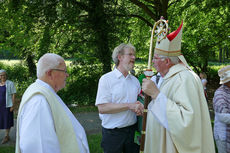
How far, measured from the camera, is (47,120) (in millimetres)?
1682

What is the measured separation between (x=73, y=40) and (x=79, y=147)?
8.88m

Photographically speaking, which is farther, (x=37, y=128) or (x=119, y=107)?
(x=119, y=107)

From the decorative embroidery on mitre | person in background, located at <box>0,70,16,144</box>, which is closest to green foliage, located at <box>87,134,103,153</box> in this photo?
person in background, located at <box>0,70,16,144</box>

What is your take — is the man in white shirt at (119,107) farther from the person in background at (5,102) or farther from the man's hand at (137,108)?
the person in background at (5,102)

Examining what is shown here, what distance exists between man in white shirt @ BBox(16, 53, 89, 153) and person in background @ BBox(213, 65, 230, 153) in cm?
207

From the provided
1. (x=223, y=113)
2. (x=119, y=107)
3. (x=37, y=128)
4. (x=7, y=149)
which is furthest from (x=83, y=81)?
(x=37, y=128)

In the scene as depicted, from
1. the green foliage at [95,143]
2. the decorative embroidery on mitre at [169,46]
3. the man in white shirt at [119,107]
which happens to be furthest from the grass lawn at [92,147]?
the decorative embroidery on mitre at [169,46]

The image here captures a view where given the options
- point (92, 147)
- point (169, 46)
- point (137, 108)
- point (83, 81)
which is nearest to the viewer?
point (169, 46)

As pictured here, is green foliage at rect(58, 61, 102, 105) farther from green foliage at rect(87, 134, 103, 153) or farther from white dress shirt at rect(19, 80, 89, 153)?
white dress shirt at rect(19, 80, 89, 153)

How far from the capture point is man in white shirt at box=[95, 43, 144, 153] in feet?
9.04

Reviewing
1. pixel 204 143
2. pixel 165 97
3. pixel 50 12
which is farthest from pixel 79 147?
pixel 50 12

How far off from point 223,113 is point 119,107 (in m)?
1.52

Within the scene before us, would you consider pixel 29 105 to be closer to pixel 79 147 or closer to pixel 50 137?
pixel 50 137

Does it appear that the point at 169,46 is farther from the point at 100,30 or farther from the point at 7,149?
the point at 100,30
